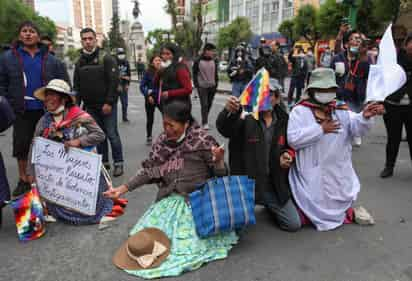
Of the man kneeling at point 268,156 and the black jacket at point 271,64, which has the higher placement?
the black jacket at point 271,64

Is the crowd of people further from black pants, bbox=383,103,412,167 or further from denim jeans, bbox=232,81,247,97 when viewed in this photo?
denim jeans, bbox=232,81,247,97

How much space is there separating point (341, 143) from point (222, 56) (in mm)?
60167

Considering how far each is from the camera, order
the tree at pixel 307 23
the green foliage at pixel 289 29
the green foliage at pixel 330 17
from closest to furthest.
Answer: the green foliage at pixel 330 17
the tree at pixel 307 23
the green foliage at pixel 289 29

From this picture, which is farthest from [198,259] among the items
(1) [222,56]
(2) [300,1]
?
(1) [222,56]

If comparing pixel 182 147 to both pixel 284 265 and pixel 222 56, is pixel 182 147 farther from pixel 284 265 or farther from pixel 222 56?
pixel 222 56

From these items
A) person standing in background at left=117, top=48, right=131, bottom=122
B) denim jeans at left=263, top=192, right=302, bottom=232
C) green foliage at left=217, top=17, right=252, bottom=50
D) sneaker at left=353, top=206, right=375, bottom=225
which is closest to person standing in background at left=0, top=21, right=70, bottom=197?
denim jeans at left=263, top=192, right=302, bottom=232

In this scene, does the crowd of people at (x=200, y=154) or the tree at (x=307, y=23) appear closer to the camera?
the crowd of people at (x=200, y=154)

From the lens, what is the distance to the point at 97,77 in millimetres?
4680

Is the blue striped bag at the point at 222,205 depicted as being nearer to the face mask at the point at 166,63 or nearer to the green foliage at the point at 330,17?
the face mask at the point at 166,63

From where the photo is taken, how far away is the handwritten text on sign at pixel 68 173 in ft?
11.2

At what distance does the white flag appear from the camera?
293 cm

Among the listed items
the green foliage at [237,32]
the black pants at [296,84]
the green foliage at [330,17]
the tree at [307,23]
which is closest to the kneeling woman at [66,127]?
the black pants at [296,84]

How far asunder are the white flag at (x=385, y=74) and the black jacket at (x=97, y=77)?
3.06 metres

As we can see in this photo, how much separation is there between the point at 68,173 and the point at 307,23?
1391 inches
